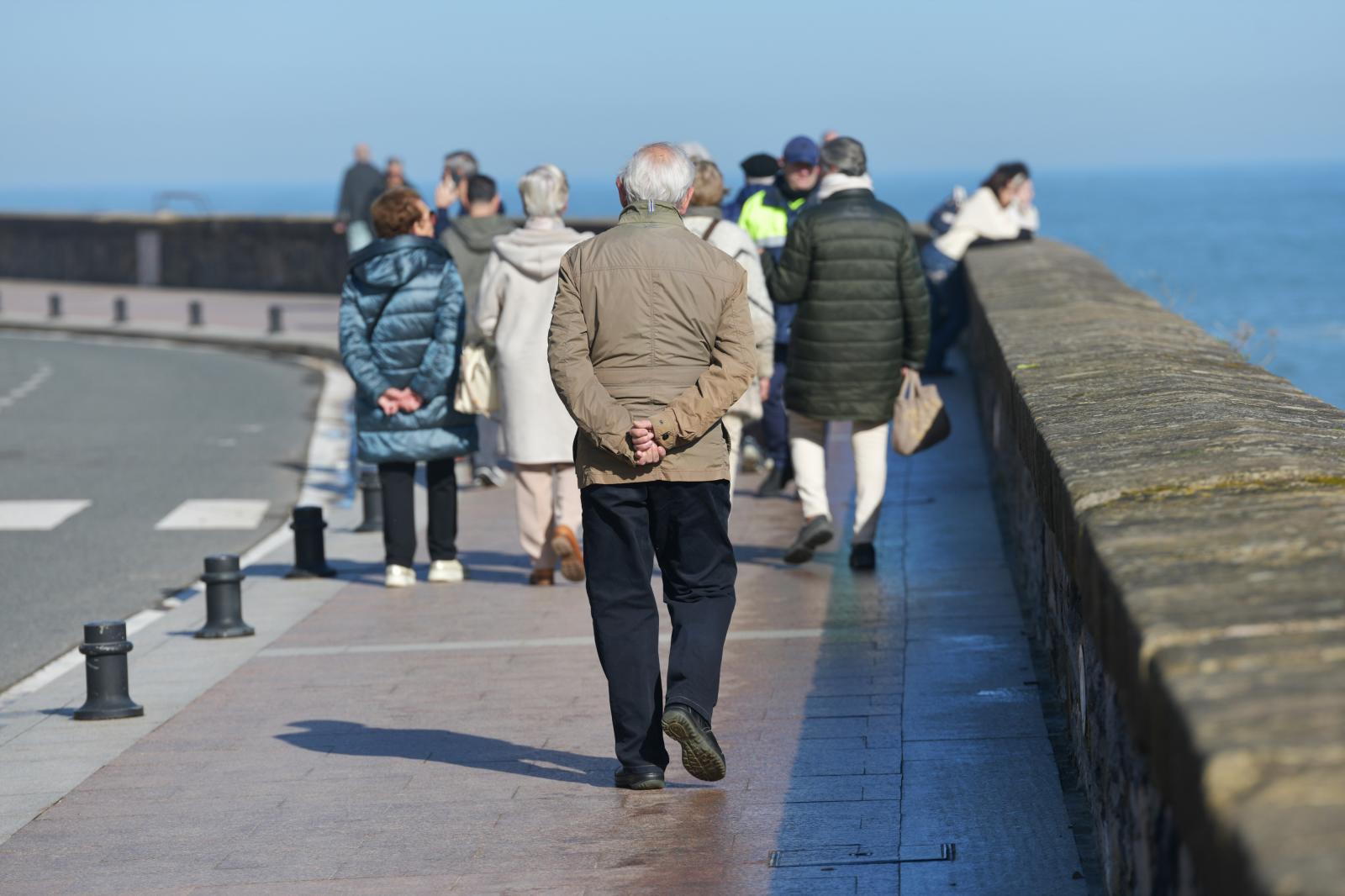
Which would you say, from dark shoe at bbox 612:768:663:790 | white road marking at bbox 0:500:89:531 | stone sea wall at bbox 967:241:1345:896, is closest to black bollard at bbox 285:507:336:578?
white road marking at bbox 0:500:89:531

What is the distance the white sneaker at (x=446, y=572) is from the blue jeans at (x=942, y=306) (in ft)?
27.5

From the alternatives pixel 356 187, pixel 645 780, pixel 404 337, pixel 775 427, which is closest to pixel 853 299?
pixel 404 337

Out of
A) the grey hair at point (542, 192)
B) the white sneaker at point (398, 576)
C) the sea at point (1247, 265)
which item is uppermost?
the grey hair at point (542, 192)

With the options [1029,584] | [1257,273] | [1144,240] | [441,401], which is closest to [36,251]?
[441,401]

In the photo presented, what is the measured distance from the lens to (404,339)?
9234mm

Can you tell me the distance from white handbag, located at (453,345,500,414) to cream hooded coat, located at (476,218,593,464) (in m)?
0.06

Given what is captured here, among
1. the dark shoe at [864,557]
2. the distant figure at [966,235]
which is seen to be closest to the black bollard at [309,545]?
the dark shoe at [864,557]

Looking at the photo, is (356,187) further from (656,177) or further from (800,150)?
(656,177)

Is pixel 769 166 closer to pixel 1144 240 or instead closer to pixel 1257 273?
pixel 1257 273

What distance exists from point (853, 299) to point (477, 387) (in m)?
1.75

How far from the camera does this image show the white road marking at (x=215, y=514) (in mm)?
12297

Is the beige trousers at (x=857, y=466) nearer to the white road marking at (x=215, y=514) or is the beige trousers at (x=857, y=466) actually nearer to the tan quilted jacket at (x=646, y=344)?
the tan quilted jacket at (x=646, y=344)

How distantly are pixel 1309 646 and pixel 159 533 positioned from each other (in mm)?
10011

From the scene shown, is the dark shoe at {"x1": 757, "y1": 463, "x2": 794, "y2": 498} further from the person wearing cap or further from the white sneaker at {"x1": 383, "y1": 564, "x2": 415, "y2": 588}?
the white sneaker at {"x1": 383, "y1": 564, "x2": 415, "y2": 588}
